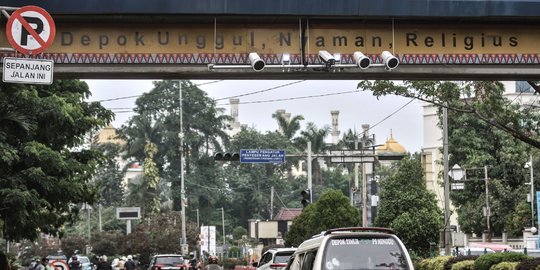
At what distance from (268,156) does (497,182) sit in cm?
2308

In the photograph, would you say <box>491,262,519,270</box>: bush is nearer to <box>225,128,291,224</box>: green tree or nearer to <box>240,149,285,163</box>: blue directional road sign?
<box>240,149,285,163</box>: blue directional road sign

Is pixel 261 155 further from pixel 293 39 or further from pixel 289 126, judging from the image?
pixel 289 126

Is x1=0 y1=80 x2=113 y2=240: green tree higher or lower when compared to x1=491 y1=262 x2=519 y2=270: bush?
higher

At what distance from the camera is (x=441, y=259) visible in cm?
3306

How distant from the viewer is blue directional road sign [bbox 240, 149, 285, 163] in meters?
45.7

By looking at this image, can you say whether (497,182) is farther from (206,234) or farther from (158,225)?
(158,225)

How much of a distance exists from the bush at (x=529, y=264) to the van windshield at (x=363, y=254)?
8781 mm

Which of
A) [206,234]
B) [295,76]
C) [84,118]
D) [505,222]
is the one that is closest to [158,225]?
[206,234]

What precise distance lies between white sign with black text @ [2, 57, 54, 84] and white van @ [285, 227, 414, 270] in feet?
17.4

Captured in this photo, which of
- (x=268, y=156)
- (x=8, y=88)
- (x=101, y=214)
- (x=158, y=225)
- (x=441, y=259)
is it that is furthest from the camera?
(x=101, y=214)

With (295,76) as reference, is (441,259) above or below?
below

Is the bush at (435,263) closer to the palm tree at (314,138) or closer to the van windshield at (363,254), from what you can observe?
the van windshield at (363,254)

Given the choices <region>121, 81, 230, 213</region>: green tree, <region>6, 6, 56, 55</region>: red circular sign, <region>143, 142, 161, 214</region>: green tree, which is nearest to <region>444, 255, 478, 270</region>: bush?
<region>6, 6, 56, 55</region>: red circular sign

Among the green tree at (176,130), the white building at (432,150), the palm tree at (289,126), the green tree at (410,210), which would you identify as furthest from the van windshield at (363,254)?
the palm tree at (289,126)
